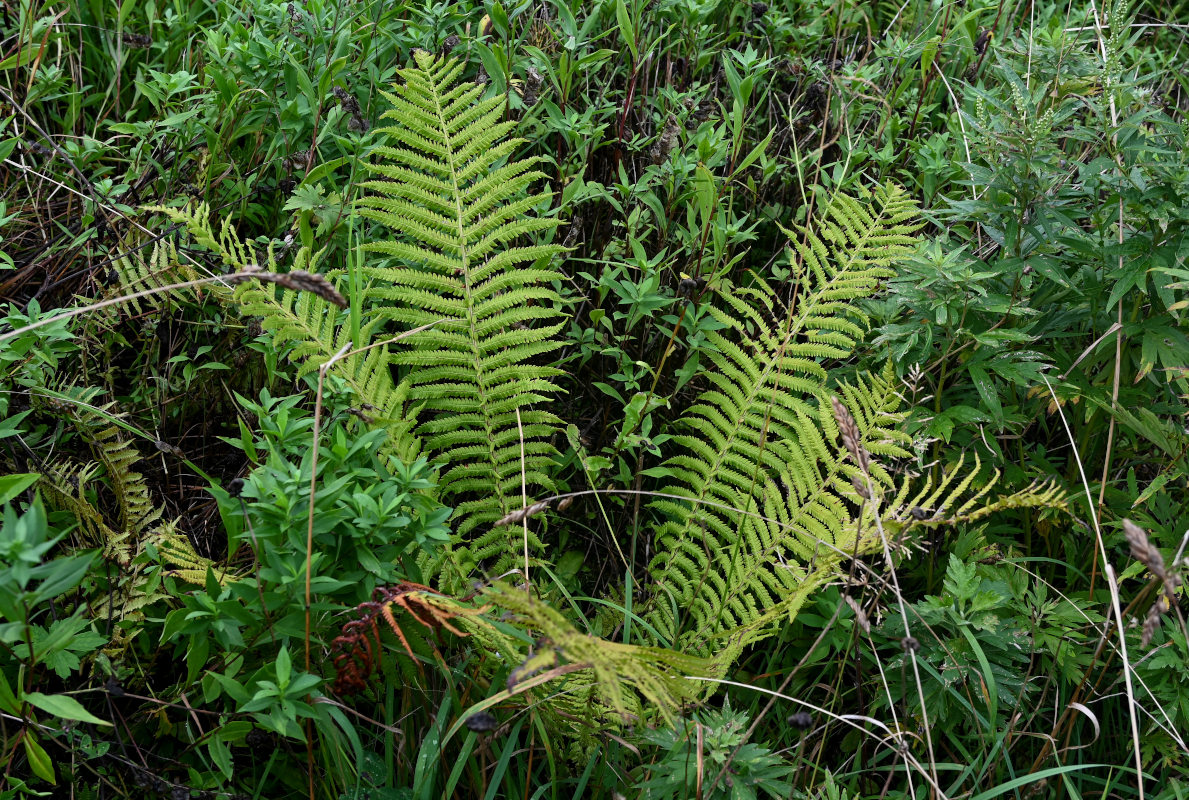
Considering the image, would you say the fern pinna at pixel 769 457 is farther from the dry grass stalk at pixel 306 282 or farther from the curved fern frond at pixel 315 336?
the dry grass stalk at pixel 306 282

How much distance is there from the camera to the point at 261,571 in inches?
62.2

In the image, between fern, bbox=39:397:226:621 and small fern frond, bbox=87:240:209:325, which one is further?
small fern frond, bbox=87:240:209:325

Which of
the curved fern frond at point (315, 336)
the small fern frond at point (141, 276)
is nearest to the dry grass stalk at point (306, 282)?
the curved fern frond at point (315, 336)

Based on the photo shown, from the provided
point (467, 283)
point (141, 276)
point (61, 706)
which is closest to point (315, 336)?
point (467, 283)

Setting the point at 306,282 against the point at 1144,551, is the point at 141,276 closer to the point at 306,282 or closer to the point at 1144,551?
the point at 306,282

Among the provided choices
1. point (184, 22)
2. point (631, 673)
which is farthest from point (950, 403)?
point (184, 22)

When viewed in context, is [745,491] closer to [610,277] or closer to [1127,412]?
[610,277]

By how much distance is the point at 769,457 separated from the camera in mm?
2330

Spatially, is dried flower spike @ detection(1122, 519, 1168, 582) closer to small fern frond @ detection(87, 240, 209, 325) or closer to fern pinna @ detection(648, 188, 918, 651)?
fern pinna @ detection(648, 188, 918, 651)

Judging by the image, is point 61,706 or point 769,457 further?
point 769,457

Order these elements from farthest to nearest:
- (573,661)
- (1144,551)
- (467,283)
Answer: (467,283)
(573,661)
(1144,551)

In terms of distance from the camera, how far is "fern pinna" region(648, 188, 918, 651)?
7.19 feet

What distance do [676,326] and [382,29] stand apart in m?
1.18

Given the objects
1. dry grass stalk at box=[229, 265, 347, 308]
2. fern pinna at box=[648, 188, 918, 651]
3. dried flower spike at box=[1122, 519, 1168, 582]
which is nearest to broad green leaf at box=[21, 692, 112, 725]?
dry grass stalk at box=[229, 265, 347, 308]
